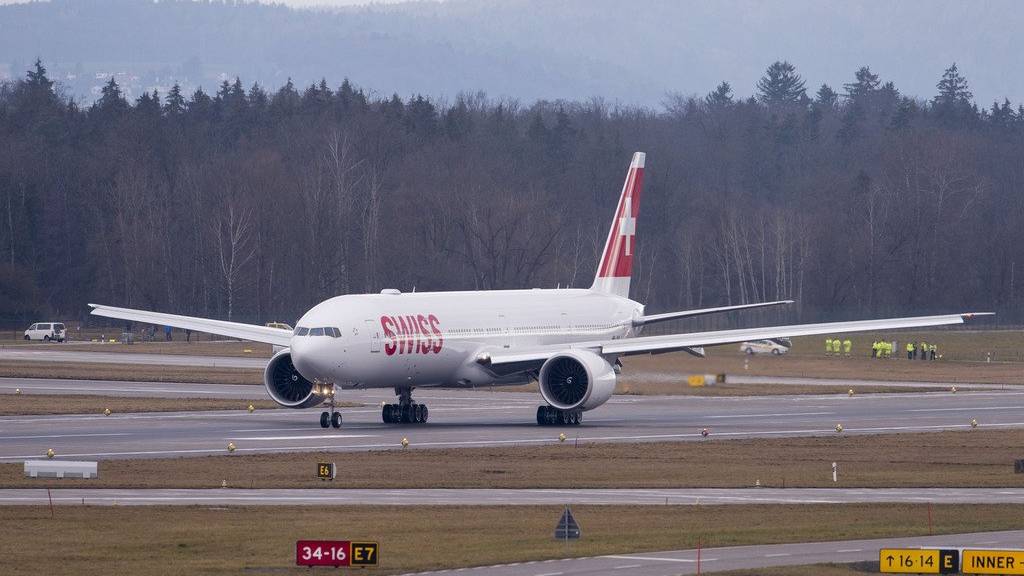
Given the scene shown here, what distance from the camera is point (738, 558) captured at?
25.8 metres

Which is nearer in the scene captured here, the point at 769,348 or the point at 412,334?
the point at 412,334

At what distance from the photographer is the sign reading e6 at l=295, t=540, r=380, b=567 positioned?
24438 mm

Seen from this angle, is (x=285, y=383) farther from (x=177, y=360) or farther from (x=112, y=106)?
(x=112, y=106)

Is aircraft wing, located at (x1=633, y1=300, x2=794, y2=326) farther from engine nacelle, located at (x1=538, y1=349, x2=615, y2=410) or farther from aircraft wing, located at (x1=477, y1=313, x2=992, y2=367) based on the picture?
engine nacelle, located at (x1=538, y1=349, x2=615, y2=410)

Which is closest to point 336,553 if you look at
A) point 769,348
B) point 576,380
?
point 576,380

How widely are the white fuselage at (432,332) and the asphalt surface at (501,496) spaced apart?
1316 cm

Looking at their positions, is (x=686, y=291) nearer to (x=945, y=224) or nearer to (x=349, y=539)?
(x=945, y=224)

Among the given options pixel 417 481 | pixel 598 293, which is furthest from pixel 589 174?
pixel 417 481

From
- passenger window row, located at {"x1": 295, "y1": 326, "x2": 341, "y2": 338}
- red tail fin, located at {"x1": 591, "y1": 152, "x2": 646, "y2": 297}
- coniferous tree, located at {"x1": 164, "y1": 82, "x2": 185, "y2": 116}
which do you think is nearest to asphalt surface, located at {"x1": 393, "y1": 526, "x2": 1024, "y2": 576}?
passenger window row, located at {"x1": 295, "y1": 326, "x2": 341, "y2": 338}

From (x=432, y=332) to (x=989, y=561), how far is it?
29454 mm

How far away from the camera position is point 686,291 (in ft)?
470

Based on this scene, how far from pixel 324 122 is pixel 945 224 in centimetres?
5899

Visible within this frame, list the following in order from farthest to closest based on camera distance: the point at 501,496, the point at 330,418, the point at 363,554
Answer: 1. the point at 330,418
2. the point at 501,496
3. the point at 363,554

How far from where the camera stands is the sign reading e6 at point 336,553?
2444 cm
